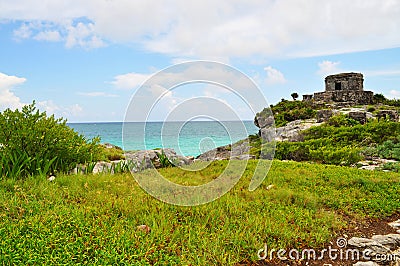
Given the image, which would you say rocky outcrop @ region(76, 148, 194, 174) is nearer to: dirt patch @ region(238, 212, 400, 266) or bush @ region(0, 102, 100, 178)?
bush @ region(0, 102, 100, 178)

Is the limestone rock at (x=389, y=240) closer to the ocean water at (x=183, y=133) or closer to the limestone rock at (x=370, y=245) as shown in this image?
the limestone rock at (x=370, y=245)

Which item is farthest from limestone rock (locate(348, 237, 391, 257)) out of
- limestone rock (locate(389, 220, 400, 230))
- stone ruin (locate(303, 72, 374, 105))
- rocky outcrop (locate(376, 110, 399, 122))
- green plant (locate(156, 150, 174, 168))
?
stone ruin (locate(303, 72, 374, 105))

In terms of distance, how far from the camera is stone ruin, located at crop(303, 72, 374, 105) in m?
28.9

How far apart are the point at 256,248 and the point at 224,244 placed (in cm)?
39

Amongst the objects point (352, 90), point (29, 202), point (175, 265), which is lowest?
point (175, 265)

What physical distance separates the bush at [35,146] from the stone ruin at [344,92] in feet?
84.2

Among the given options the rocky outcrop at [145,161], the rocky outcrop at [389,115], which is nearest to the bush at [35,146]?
the rocky outcrop at [145,161]

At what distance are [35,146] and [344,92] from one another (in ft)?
90.4

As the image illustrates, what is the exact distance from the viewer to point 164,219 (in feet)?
15.2

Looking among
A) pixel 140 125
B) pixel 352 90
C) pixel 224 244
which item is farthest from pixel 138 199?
pixel 352 90

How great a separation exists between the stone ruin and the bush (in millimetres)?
25652

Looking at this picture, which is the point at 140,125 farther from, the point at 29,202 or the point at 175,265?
the point at 175,265

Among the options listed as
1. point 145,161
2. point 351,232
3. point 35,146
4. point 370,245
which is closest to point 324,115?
point 145,161

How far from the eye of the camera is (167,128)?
647cm
